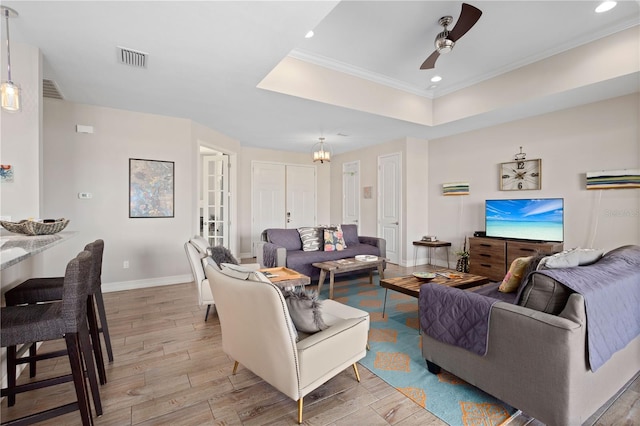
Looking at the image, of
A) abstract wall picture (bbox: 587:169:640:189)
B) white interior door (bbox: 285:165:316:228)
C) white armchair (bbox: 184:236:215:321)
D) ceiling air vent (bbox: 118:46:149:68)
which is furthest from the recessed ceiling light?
white interior door (bbox: 285:165:316:228)

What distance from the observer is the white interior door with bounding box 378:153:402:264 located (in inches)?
239

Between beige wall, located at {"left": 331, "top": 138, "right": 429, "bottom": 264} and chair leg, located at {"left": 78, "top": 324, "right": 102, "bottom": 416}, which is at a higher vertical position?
beige wall, located at {"left": 331, "top": 138, "right": 429, "bottom": 264}

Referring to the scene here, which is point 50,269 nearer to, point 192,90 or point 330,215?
point 192,90

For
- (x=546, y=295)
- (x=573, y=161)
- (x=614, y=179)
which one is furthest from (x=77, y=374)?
(x=573, y=161)

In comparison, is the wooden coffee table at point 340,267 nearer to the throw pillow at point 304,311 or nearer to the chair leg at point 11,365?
the throw pillow at point 304,311

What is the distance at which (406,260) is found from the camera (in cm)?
591

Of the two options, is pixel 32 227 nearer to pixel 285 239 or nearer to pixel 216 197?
pixel 285 239

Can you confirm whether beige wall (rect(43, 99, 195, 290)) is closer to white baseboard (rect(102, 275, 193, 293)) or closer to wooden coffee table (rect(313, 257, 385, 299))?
white baseboard (rect(102, 275, 193, 293))

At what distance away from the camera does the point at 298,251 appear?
15.8ft

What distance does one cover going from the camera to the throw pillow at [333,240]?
489cm

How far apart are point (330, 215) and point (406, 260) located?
2801mm

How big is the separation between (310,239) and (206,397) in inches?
125

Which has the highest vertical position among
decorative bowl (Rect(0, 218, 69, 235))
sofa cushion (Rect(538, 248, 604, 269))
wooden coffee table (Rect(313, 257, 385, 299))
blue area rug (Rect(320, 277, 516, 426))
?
decorative bowl (Rect(0, 218, 69, 235))

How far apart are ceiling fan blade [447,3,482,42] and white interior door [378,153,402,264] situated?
3.26 m
